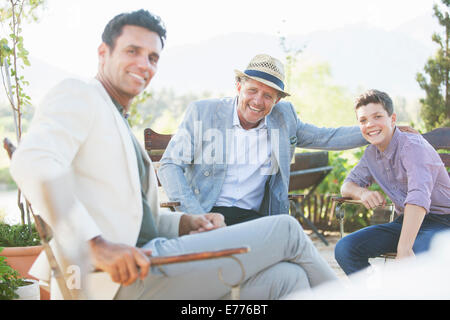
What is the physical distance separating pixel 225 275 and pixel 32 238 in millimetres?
2026

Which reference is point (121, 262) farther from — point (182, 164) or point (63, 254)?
point (182, 164)

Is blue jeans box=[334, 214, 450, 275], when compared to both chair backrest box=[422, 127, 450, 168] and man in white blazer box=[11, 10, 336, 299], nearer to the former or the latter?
chair backrest box=[422, 127, 450, 168]

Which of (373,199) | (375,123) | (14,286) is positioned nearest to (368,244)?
(373,199)

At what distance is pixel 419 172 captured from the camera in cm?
247

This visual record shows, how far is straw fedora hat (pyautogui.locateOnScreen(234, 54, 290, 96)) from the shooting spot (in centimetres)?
266

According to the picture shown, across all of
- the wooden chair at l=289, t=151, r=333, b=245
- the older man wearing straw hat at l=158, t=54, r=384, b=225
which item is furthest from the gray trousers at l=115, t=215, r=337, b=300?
the wooden chair at l=289, t=151, r=333, b=245

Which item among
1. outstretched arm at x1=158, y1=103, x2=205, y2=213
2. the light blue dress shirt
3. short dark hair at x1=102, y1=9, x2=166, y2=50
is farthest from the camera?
the light blue dress shirt

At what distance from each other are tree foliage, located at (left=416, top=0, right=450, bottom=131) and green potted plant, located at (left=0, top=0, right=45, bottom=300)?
482cm

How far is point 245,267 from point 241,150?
1.45 meters

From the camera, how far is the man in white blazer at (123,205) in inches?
50.1

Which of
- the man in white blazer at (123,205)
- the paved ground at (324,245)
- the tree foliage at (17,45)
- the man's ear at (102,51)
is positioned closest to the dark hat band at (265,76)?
the man in white blazer at (123,205)

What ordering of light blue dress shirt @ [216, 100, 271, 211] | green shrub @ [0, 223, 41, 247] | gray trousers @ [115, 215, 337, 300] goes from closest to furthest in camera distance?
gray trousers @ [115, 215, 337, 300]
light blue dress shirt @ [216, 100, 271, 211]
green shrub @ [0, 223, 41, 247]

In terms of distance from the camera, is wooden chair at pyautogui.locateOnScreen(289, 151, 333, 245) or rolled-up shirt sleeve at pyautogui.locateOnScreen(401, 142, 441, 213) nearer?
rolled-up shirt sleeve at pyautogui.locateOnScreen(401, 142, 441, 213)

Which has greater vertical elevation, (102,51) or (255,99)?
(102,51)
